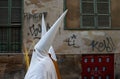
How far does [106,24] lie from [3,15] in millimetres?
3368

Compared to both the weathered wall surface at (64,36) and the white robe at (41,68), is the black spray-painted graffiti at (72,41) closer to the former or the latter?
the weathered wall surface at (64,36)

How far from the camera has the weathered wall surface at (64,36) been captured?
1300cm

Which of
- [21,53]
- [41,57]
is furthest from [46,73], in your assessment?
[21,53]

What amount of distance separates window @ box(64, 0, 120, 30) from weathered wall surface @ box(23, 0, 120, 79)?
207mm

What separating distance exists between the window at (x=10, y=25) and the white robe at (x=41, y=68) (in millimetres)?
7238

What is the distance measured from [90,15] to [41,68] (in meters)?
7.81

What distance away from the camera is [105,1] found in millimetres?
13305

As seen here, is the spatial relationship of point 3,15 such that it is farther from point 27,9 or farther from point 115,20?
point 115,20

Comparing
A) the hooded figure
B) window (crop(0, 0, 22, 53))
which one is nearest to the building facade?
window (crop(0, 0, 22, 53))

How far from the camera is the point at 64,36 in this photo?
42.9ft

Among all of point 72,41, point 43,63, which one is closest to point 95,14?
point 72,41

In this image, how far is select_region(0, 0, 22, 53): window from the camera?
1302 centimetres

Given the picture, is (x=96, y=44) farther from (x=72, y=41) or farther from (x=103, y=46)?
(x=72, y=41)

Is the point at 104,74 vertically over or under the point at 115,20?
under
